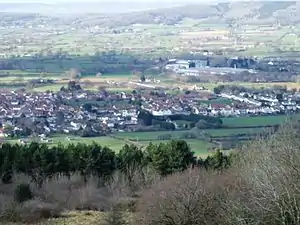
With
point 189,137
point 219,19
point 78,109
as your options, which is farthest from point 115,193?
point 219,19

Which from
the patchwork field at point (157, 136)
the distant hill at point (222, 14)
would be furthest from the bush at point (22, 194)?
the distant hill at point (222, 14)

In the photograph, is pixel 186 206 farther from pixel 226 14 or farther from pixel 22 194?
pixel 226 14

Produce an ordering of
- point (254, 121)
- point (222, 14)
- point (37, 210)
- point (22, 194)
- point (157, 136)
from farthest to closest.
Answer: point (222, 14), point (254, 121), point (157, 136), point (22, 194), point (37, 210)

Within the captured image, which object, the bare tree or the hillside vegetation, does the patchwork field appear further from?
the hillside vegetation

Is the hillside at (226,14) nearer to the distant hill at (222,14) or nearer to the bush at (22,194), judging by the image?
the distant hill at (222,14)

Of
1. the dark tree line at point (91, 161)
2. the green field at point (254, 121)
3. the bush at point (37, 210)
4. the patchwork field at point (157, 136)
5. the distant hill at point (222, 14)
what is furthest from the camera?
the distant hill at point (222, 14)

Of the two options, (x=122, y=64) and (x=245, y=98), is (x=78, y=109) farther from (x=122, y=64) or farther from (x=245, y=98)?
(x=122, y=64)

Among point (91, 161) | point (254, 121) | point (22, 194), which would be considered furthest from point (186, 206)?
point (254, 121)
